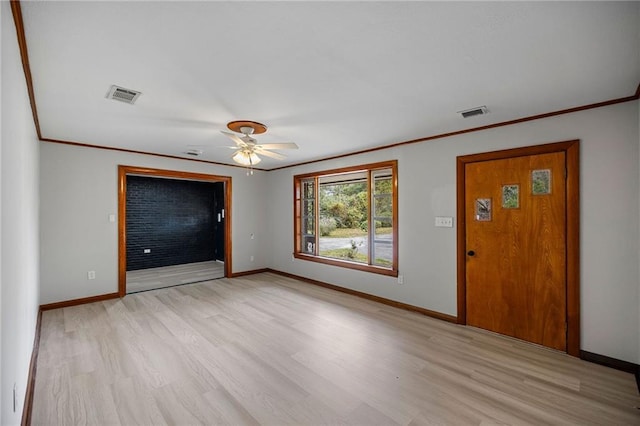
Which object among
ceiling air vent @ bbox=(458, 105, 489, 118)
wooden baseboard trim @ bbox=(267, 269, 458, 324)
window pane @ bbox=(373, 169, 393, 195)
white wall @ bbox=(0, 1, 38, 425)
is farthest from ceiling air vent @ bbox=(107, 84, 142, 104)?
wooden baseboard trim @ bbox=(267, 269, 458, 324)

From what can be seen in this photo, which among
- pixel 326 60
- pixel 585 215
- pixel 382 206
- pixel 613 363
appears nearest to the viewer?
pixel 326 60

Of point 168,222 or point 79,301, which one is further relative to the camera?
point 168,222

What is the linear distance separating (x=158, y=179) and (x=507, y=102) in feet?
24.3

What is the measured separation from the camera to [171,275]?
6.32 metres

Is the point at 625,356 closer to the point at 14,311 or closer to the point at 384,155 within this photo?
the point at 384,155

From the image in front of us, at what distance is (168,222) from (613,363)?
8.20 metres

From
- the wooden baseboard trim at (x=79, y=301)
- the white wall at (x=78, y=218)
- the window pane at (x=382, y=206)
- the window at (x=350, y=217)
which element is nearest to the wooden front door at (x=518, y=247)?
the window at (x=350, y=217)

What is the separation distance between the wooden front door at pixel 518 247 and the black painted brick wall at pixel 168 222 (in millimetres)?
6790

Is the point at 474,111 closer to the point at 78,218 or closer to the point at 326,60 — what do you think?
the point at 326,60

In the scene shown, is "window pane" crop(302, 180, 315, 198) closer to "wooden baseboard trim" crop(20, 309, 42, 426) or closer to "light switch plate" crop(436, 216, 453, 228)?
"light switch plate" crop(436, 216, 453, 228)

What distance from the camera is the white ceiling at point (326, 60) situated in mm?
1498

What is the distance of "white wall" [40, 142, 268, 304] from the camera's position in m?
4.07

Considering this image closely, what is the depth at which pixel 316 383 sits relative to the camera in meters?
2.37

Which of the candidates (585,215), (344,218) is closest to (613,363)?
(585,215)
